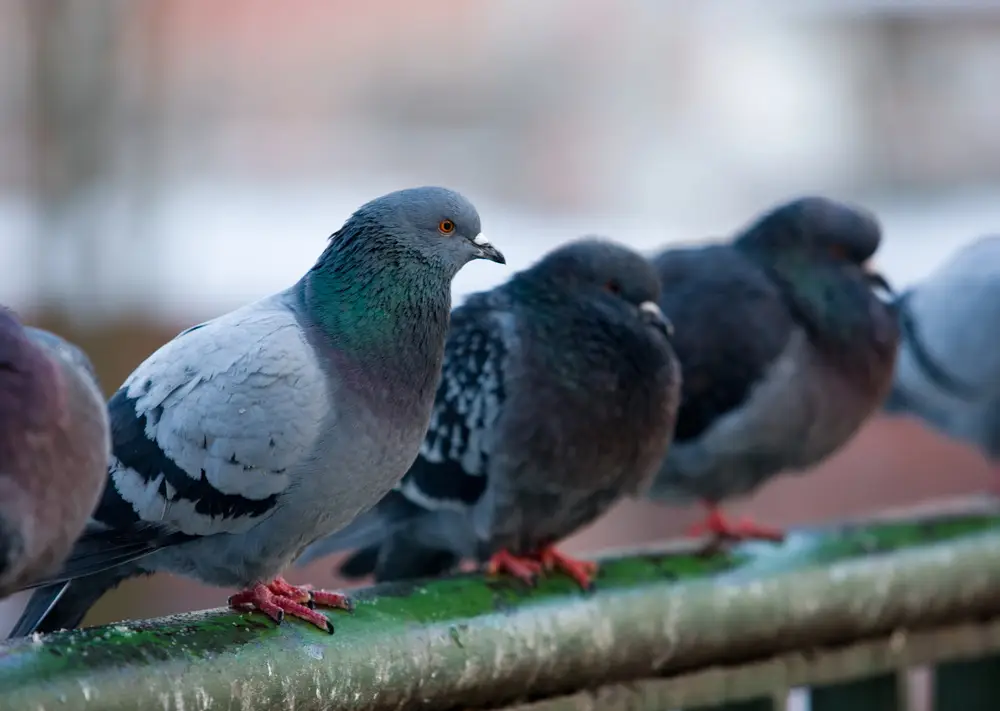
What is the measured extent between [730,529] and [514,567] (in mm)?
938

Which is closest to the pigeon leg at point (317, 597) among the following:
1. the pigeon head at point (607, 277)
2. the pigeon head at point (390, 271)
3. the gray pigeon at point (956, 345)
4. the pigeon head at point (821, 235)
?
the pigeon head at point (390, 271)

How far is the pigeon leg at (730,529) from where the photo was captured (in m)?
3.13

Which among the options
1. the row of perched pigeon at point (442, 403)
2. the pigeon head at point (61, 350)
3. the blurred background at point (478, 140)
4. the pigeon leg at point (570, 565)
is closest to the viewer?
the pigeon head at point (61, 350)

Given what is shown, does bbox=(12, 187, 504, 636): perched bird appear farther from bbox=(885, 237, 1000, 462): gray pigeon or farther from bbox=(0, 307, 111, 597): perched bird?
bbox=(885, 237, 1000, 462): gray pigeon

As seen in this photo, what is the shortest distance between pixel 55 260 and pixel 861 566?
246 cm

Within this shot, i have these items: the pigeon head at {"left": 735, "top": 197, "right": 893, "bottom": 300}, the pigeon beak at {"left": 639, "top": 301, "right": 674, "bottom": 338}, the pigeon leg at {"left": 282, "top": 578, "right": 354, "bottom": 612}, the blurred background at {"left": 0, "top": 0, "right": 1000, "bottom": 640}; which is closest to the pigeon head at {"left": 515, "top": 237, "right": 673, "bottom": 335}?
the pigeon beak at {"left": 639, "top": 301, "right": 674, "bottom": 338}

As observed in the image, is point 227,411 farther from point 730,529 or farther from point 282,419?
point 730,529

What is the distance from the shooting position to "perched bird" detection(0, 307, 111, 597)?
1.53 meters

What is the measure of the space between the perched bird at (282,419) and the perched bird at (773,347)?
4.15 ft

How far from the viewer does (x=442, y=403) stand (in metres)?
2.65

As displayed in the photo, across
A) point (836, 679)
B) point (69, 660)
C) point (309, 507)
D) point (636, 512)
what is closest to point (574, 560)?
point (836, 679)

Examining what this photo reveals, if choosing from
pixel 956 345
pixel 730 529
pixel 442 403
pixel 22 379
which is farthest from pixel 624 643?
pixel 956 345

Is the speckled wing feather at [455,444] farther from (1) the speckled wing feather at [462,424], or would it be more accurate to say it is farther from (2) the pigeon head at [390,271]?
(2) the pigeon head at [390,271]

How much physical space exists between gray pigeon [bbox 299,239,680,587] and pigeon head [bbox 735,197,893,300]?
0.78 m
